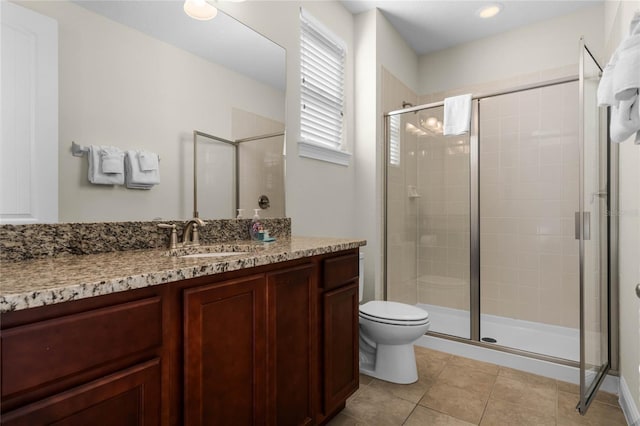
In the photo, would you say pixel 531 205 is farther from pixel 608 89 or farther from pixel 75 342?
pixel 75 342

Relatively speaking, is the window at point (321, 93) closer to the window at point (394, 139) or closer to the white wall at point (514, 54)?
the window at point (394, 139)

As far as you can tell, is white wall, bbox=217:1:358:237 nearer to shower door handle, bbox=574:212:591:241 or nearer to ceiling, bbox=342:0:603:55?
ceiling, bbox=342:0:603:55

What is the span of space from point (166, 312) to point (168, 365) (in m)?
0.15

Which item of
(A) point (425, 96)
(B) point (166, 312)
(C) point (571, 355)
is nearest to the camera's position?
(B) point (166, 312)

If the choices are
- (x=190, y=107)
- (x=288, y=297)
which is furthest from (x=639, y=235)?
(x=190, y=107)

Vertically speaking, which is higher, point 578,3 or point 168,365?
point 578,3

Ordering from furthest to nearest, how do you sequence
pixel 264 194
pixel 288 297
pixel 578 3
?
pixel 578 3, pixel 264 194, pixel 288 297

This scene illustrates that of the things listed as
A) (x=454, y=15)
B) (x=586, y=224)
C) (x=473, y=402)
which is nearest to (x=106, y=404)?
(x=473, y=402)

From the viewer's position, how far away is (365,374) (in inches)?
88.4

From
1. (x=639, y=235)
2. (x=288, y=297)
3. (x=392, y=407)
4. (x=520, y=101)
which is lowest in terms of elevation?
(x=392, y=407)

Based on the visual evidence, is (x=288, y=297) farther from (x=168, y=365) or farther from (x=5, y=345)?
(x=5, y=345)

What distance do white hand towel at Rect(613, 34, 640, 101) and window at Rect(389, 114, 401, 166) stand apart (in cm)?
193

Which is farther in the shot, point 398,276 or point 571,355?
point 398,276

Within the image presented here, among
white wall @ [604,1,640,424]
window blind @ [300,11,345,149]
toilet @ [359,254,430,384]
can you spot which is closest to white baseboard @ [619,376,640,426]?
white wall @ [604,1,640,424]
